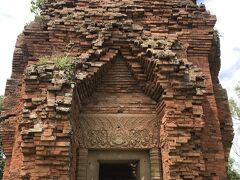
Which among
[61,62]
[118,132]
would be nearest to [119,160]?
[118,132]

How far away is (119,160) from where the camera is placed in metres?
6.20

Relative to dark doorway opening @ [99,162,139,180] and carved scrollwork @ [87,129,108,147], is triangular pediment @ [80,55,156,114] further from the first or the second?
dark doorway opening @ [99,162,139,180]

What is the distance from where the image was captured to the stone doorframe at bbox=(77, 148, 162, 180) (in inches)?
233

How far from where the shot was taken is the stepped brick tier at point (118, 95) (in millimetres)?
5414

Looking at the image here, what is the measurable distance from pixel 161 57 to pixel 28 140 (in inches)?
117

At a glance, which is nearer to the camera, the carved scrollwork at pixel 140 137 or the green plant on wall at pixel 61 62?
the green plant on wall at pixel 61 62

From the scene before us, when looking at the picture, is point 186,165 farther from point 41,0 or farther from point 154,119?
point 41,0

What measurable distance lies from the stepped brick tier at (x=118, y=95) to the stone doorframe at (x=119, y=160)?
2cm

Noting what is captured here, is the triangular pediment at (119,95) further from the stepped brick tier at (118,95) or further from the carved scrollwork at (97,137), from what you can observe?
the carved scrollwork at (97,137)

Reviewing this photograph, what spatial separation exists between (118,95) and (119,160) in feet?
4.57

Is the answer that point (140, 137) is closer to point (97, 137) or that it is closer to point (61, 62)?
point (97, 137)

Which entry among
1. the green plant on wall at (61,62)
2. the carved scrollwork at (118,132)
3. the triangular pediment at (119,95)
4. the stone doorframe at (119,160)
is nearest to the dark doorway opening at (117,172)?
the stone doorframe at (119,160)

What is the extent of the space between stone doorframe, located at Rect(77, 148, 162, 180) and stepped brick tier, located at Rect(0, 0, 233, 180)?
20 millimetres

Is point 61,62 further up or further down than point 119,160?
further up
